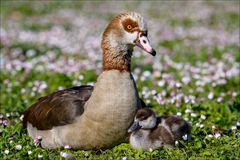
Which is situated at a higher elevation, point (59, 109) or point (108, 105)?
point (108, 105)

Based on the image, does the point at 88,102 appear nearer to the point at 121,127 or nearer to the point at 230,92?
the point at 121,127

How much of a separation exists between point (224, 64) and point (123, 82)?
7384 mm

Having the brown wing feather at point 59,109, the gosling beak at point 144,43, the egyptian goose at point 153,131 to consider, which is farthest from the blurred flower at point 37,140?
the gosling beak at point 144,43

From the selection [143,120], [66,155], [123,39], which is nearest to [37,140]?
[66,155]

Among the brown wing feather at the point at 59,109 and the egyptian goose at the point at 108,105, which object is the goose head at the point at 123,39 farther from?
the brown wing feather at the point at 59,109

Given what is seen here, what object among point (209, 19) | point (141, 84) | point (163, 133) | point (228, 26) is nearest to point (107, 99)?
point (163, 133)

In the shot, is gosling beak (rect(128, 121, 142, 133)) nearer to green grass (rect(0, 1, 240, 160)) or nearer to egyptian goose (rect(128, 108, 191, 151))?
egyptian goose (rect(128, 108, 191, 151))

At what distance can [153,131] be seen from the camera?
702cm

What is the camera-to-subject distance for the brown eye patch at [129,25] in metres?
6.91

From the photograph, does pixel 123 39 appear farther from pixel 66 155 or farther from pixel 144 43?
pixel 66 155

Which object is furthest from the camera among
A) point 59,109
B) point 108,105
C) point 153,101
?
point 153,101

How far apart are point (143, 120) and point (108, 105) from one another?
431 mm

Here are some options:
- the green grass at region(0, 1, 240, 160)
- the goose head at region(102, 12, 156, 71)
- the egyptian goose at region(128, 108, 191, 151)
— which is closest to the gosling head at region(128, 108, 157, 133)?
the egyptian goose at region(128, 108, 191, 151)

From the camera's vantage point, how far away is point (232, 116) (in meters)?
8.84
